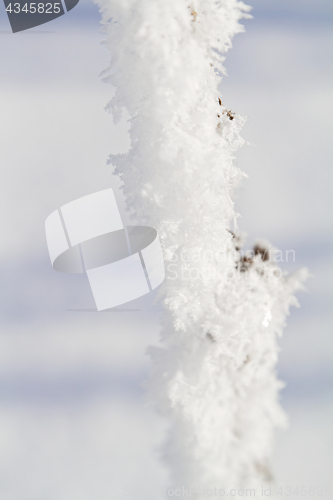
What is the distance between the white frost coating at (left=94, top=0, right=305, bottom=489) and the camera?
1.52 ft

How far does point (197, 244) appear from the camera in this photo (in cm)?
49

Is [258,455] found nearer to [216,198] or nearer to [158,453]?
[158,453]

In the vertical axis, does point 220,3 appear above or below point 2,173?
above

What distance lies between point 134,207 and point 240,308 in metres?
0.18

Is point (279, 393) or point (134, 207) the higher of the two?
point (134, 207)

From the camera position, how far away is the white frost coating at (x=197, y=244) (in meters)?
0.46

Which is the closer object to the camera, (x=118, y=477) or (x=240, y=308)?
(x=240, y=308)

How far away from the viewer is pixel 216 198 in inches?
19.4

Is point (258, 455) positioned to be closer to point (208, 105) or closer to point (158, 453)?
point (158, 453)

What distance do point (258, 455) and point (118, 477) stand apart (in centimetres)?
24

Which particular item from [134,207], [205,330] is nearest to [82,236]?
[134,207]

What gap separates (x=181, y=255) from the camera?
497 millimetres

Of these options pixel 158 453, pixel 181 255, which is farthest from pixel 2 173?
pixel 158 453

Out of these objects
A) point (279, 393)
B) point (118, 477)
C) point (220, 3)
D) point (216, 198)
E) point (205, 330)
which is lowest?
point (118, 477)
